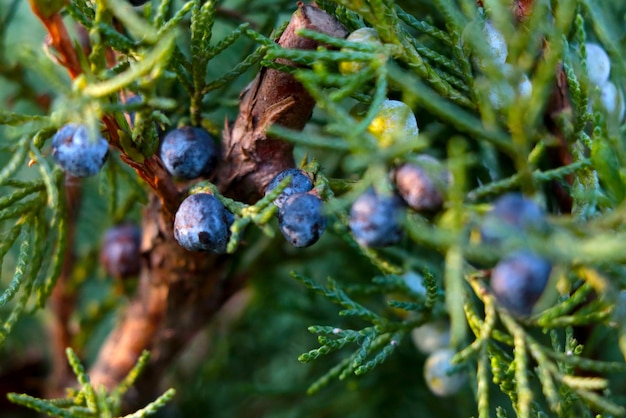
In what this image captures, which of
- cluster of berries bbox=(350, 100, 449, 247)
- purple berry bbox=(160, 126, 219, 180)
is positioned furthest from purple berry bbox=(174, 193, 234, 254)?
cluster of berries bbox=(350, 100, 449, 247)

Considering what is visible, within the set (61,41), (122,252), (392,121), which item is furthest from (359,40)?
(122,252)

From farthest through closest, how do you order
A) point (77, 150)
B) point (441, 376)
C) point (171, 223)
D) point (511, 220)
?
point (441, 376) → point (171, 223) → point (77, 150) → point (511, 220)

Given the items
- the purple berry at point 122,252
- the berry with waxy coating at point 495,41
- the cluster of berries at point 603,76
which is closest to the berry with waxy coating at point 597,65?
the cluster of berries at point 603,76

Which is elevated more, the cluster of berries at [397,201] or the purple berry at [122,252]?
the cluster of berries at [397,201]

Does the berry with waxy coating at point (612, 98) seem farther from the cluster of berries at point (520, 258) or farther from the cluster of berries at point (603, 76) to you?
the cluster of berries at point (520, 258)

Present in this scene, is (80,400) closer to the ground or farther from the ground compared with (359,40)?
closer to the ground

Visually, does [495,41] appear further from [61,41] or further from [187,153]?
[61,41]

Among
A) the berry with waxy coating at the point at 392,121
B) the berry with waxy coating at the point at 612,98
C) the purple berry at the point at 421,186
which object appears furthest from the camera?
the berry with waxy coating at the point at 612,98
